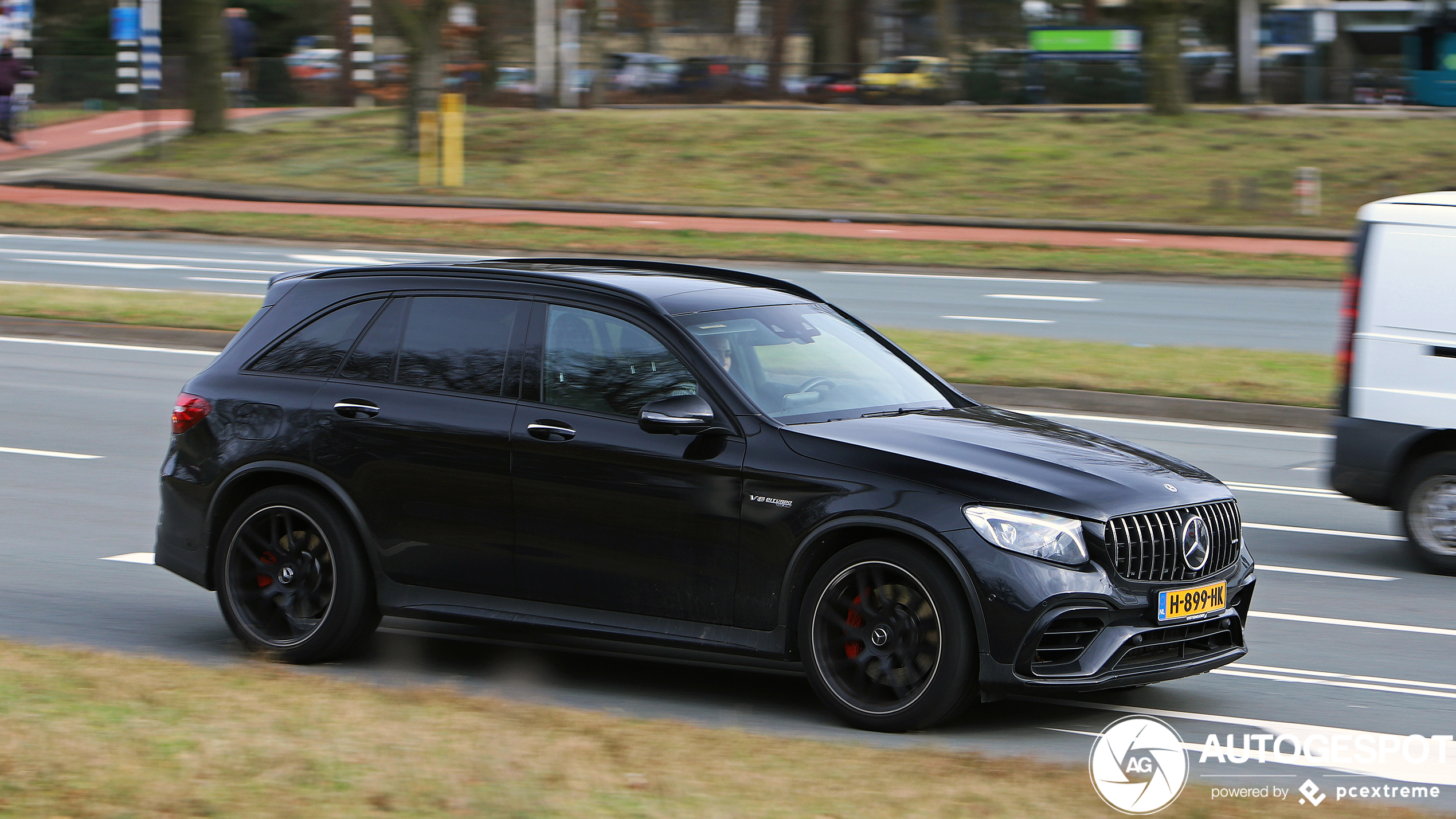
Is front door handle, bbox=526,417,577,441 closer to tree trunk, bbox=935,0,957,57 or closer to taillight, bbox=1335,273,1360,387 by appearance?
taillight, bbox=1335,273,1360,387

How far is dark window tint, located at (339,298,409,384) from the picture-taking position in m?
7.16

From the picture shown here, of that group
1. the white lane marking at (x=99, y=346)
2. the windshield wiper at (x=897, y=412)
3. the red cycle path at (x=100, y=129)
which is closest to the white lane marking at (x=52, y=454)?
the white lane marking at (x=99, y=346)

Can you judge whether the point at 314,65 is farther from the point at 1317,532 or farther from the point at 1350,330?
the point at 1350,330

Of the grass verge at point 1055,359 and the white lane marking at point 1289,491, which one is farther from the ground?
the grass verge at point 1055,359

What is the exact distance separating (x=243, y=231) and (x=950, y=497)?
79.5 ft

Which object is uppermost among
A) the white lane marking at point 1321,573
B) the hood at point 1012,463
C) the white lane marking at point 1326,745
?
the hood at point 1012,463

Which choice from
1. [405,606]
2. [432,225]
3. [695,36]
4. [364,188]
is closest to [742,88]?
[695,36]

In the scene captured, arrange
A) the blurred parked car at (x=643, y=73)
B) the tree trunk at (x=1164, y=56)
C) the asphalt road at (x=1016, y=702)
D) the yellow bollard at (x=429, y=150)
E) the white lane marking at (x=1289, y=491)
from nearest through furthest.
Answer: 1. the asphalt road at (x=1016, y=702)
2. the white lane marking at (x=1289, y=491)
3. the yellow bollard at (x=429, y=150)
4. the tree trunk at (x=1164, y=56)
5. the blurred parked car at (x=643, y=73)

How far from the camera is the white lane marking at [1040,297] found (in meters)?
22.3

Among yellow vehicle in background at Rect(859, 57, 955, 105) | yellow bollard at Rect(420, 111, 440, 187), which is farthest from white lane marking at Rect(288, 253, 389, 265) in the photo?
yellow vehicle in background at Rect(859, 57, 955, 105)

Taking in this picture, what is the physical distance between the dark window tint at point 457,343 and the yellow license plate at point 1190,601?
267 centimetres

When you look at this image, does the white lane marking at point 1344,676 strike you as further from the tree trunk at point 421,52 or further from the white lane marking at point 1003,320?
the tree trunk at point 421,52

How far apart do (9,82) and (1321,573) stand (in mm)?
35597

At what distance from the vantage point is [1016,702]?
264 inches
